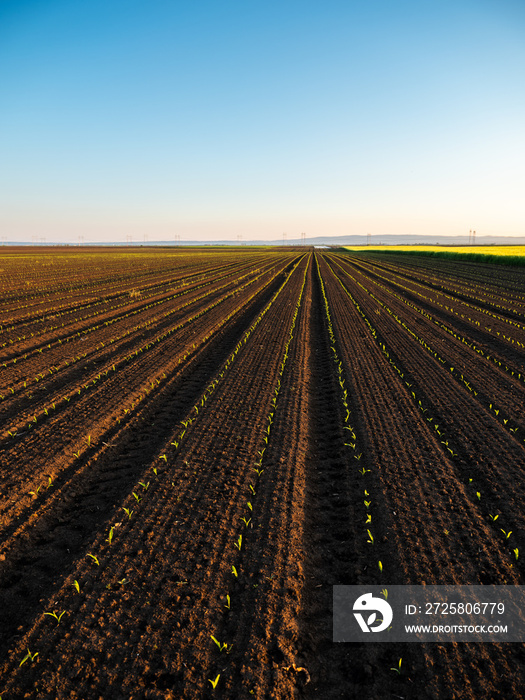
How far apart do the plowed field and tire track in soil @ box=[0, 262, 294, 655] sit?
26 mm

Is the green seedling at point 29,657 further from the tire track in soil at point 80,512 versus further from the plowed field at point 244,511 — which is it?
the tire track in soil at point 80,512

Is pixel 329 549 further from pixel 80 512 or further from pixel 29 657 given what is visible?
pixel 80 512

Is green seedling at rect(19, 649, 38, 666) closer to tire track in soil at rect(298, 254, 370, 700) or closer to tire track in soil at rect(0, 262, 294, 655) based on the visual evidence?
tire track in soil at rect(0, 262, 294, 655)

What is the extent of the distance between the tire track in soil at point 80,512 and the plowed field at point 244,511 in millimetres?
26

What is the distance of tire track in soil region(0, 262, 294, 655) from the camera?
362 centimetres

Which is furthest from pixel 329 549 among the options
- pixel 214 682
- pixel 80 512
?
pixel 80 512

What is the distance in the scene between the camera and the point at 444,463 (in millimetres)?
5684

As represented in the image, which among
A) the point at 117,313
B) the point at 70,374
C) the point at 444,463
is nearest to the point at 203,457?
the point at 444,463

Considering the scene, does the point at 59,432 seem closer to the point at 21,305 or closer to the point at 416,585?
the point at 416,585

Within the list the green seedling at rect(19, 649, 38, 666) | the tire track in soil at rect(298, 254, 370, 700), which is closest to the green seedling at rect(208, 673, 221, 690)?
Answer: the tire track in soil at rect(298, 254, 370, 700)

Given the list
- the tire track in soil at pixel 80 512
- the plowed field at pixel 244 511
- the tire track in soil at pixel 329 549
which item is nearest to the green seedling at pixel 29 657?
the plowed field at pixel 244 511

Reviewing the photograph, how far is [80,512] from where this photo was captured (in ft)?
15.6

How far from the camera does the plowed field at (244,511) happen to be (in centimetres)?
299

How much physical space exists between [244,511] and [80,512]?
2.12 meters
